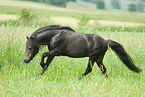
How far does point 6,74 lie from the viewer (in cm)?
552

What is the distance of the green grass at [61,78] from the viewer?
14.4 feet

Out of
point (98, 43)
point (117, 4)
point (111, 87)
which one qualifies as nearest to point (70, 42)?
point (98, 43)

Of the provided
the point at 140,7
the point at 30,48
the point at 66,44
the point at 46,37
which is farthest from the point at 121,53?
the point at 140,7

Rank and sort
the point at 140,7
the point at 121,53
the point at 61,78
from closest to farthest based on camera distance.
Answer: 1. the point at 121,53
2. the point at 61,78
3. the point at 140,7

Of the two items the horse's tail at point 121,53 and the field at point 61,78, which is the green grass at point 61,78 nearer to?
the field at point 61,78

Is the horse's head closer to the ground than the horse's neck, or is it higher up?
closer to the ground

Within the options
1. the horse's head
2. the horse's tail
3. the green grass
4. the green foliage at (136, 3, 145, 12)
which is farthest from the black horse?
the green foliage at (136, 3, 145, 12)

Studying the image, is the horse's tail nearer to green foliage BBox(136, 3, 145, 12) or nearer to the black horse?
the black horse

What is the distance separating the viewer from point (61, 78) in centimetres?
532

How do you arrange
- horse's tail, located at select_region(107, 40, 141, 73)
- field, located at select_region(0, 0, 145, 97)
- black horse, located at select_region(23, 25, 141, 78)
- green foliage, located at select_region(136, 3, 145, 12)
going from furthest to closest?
green foliage, located at select_region(136, 3, 145, 12) < horse's tail, located at select_region(107, 40, 141, 73) < black horse, located at select_region(23, 25, 141, 78) < field, located at select_region(0, 0, 145, 97)

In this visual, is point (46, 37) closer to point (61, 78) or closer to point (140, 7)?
point (61, 78)

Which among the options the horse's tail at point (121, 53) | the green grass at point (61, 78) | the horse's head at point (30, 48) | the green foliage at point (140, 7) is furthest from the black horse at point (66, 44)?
the green foliage at point (140, 7)

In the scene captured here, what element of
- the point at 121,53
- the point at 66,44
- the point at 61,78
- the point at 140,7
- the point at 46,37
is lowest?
the point at 61,78

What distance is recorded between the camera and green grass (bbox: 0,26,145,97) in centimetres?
439
